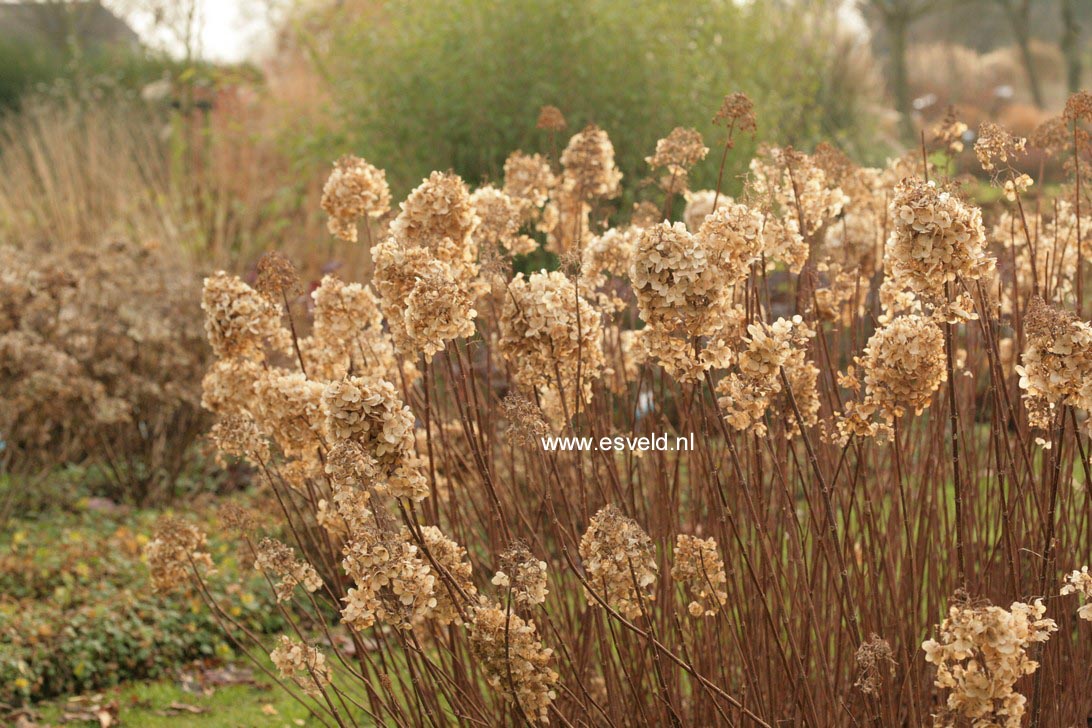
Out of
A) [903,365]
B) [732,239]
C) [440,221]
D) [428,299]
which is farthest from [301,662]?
[903,365]

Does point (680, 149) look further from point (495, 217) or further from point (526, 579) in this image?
point (526, 579)

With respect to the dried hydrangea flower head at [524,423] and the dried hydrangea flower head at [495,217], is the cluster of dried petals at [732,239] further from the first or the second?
the dried hydrangea flower head at [495,217]

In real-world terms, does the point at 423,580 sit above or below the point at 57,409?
below

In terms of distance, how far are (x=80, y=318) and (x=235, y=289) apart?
352cm

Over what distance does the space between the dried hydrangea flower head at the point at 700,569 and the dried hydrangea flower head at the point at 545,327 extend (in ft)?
1.29

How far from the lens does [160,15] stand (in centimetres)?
1346

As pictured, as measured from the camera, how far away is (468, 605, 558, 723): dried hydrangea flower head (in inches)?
77.1

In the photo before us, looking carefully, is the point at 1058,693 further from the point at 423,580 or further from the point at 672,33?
the point at 672,33

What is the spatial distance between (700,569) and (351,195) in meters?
1.32

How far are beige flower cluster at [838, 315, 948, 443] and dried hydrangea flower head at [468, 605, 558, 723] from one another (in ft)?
2.26

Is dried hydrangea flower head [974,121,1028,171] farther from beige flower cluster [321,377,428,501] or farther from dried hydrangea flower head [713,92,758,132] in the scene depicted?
beige flower cluster [321,377,428,501]

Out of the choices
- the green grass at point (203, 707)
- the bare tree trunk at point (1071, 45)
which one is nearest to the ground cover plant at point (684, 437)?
the green grass at point (203, 707)

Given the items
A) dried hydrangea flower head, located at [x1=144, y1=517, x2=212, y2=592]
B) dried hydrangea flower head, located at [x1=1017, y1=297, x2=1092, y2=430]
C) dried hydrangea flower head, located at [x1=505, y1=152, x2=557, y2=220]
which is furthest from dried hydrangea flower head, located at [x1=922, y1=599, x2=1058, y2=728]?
dried hydrangea flower head, located at [x1=505, y1=152, x2=557, y2=220]

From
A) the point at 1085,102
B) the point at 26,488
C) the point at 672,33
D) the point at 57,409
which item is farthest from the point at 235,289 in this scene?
the point at 672,33
